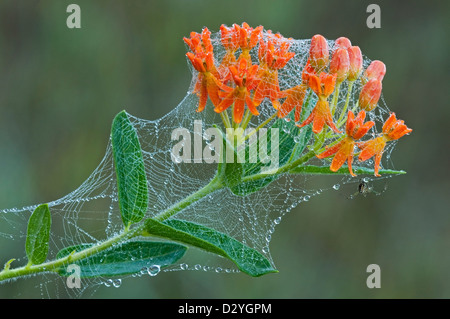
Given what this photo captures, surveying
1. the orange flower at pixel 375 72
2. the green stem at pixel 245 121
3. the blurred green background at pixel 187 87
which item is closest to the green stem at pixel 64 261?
the green stem at pixel 245 121

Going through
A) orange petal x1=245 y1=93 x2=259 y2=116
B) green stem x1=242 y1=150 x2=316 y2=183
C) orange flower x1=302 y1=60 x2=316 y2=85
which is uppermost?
orange flower x1=302 y1=60 x2=316 y2=85

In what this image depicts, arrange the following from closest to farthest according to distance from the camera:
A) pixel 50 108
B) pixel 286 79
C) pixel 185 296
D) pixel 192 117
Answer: pixel 286 79
pixel 192 117
pixel 185 296
pixel 50 108

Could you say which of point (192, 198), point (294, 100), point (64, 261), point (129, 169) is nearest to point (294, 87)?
point (294, 100)

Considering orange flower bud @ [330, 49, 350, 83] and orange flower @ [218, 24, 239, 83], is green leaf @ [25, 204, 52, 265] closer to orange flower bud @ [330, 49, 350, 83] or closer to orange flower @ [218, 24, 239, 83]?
orange flower @ [218, 24, 239, 83]

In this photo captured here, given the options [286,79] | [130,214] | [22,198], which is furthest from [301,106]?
[22,198]

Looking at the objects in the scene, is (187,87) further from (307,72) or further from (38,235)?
(38,235)

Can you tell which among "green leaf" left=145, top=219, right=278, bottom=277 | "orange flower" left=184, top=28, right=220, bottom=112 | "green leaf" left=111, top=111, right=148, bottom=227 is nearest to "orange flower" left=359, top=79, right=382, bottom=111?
"orange flower" left=184, top=28, right=220, bottom=112

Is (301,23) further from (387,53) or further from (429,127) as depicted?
(429,127)

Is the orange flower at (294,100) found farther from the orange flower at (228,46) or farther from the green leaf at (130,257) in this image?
the green leaf at (130,257)
